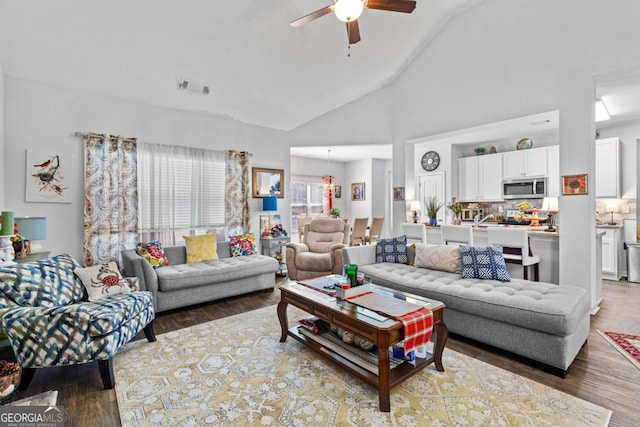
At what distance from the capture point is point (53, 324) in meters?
1.93

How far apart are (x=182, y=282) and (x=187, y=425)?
6.70ft

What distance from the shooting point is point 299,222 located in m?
7.69

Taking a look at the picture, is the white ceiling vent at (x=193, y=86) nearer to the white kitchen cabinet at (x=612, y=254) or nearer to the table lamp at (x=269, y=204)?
the table lamp at (x=269, y=204)

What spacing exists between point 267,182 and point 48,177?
9.92 feet

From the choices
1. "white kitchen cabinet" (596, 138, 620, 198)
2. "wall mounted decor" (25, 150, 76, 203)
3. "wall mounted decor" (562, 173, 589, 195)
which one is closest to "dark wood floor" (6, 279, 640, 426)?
"wall mounted decor" (562, 173, 589, 195)

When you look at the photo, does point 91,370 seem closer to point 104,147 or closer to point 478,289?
point 104,147

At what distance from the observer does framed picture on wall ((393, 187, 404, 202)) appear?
18.4 feet

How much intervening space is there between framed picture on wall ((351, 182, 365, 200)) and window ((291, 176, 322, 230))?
1012 millimetres

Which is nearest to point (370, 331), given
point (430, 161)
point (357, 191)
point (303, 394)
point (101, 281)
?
point (303, 394)

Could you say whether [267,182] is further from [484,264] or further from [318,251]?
[484,264]

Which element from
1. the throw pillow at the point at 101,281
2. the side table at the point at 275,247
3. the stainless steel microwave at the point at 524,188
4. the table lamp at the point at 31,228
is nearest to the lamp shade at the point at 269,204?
the side table at the point at 275,247

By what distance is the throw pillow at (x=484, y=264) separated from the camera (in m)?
2.97

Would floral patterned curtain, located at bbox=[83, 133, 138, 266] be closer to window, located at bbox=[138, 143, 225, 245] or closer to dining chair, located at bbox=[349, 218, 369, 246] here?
window, located at bbox=[138, 143, 225, 245]

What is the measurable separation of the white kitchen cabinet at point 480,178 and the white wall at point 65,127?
559 cm
